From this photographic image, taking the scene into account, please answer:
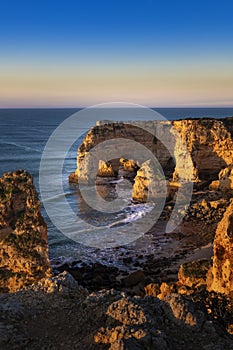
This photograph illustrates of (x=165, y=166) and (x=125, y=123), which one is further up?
(x=125, y=123)

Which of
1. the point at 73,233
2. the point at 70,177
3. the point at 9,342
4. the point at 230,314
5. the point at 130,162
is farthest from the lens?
the point at 130,162

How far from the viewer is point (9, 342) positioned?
10.4 m

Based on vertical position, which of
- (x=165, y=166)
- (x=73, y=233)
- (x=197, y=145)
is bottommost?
(x=73, y=233)

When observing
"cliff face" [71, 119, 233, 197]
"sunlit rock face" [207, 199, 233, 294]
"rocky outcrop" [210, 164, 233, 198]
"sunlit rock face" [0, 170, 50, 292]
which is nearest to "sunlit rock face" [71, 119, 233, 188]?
"cliff face" [71, 119, 233, 197]

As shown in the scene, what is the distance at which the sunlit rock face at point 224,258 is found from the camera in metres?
20.1

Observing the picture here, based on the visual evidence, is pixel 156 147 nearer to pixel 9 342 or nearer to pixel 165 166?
pixel 165 166

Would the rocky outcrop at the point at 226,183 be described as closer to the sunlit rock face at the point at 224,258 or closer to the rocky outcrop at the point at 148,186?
the rocky outcrop at the point at 148,186

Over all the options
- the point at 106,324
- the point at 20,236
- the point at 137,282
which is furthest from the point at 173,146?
the point at 106,324

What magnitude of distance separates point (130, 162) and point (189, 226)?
37572 mm

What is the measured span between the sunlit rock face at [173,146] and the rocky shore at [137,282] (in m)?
0.24

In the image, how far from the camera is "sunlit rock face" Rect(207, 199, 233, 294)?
20.1m

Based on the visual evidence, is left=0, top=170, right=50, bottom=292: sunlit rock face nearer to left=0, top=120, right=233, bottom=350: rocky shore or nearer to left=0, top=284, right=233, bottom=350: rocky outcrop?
left=0, top=120, right=233, bottom=350: rocky shore

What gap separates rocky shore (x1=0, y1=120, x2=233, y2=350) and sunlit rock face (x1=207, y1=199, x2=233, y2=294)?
6 cm

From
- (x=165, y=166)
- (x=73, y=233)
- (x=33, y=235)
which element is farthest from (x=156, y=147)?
(x=33, y=235)
